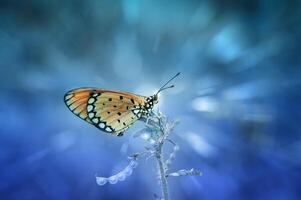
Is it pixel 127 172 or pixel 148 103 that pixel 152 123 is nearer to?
pixel 127 172

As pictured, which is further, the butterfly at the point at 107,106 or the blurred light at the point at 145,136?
the butterfly at the point at 107,106

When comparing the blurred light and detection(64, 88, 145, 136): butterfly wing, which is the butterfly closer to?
detection(64, 88, 145, 136): butterfly wing

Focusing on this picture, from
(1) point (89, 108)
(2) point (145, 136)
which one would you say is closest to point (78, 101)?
(1) point (89, 108)

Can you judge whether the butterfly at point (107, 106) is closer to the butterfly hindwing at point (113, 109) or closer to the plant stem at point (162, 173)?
the butterfly hindwing at point (113, 109)

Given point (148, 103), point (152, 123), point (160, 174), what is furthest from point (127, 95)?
point (160, 174)

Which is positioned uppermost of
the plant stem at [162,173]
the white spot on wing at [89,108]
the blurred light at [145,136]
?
the white spot on wing at [89,108]

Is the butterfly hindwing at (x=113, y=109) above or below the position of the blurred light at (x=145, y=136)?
above

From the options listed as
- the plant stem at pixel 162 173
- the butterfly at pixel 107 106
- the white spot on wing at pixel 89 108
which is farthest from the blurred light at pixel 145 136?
the white spot on wing at pixel 89 108

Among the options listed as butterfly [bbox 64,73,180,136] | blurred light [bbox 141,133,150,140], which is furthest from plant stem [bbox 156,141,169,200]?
butterfly [bbox 64,73,180,136]
